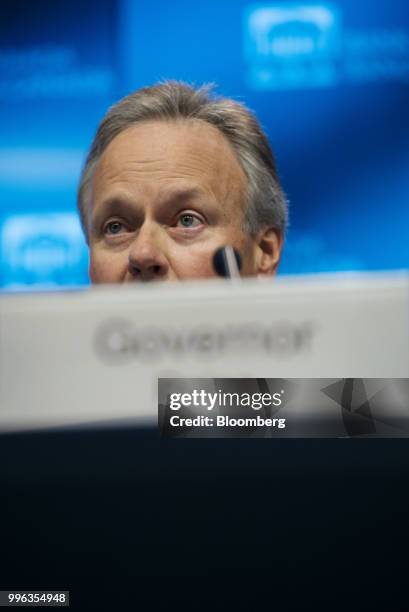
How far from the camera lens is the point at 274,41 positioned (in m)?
2.70

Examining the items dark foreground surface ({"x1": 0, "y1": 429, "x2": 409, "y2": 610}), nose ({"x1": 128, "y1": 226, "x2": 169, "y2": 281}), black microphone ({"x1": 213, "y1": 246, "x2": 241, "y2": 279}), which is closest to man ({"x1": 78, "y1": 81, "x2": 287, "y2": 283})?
nose ({"x1": 128, "y1": 226, "x2": 169, "y2": 281})

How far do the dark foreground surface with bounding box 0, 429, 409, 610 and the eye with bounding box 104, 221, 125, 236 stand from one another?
1332 millimetres

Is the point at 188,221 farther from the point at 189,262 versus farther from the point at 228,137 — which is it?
the point at 228,137

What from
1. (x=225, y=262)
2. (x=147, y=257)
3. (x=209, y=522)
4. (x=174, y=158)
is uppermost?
(x=174, y=158)

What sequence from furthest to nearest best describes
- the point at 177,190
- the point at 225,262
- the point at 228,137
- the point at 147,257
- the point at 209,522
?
the point at 228,137
the point at 177,190
the point at 147,257
the point at 225,262
the point at 209,522

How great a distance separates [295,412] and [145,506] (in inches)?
4.2

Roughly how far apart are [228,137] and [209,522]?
1543 mm

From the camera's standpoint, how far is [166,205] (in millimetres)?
1871

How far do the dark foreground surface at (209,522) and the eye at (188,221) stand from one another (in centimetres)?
134

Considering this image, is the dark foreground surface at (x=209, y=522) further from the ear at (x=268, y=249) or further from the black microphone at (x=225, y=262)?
the ear at (x=268, y=249)

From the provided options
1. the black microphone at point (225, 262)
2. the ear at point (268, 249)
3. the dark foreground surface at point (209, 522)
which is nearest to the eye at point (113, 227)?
the ear at point (268, 249)

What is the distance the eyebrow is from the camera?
1846mm

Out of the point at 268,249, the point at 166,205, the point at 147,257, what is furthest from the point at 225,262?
the point at 268,249

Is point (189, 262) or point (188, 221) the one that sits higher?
point (188, 221)
